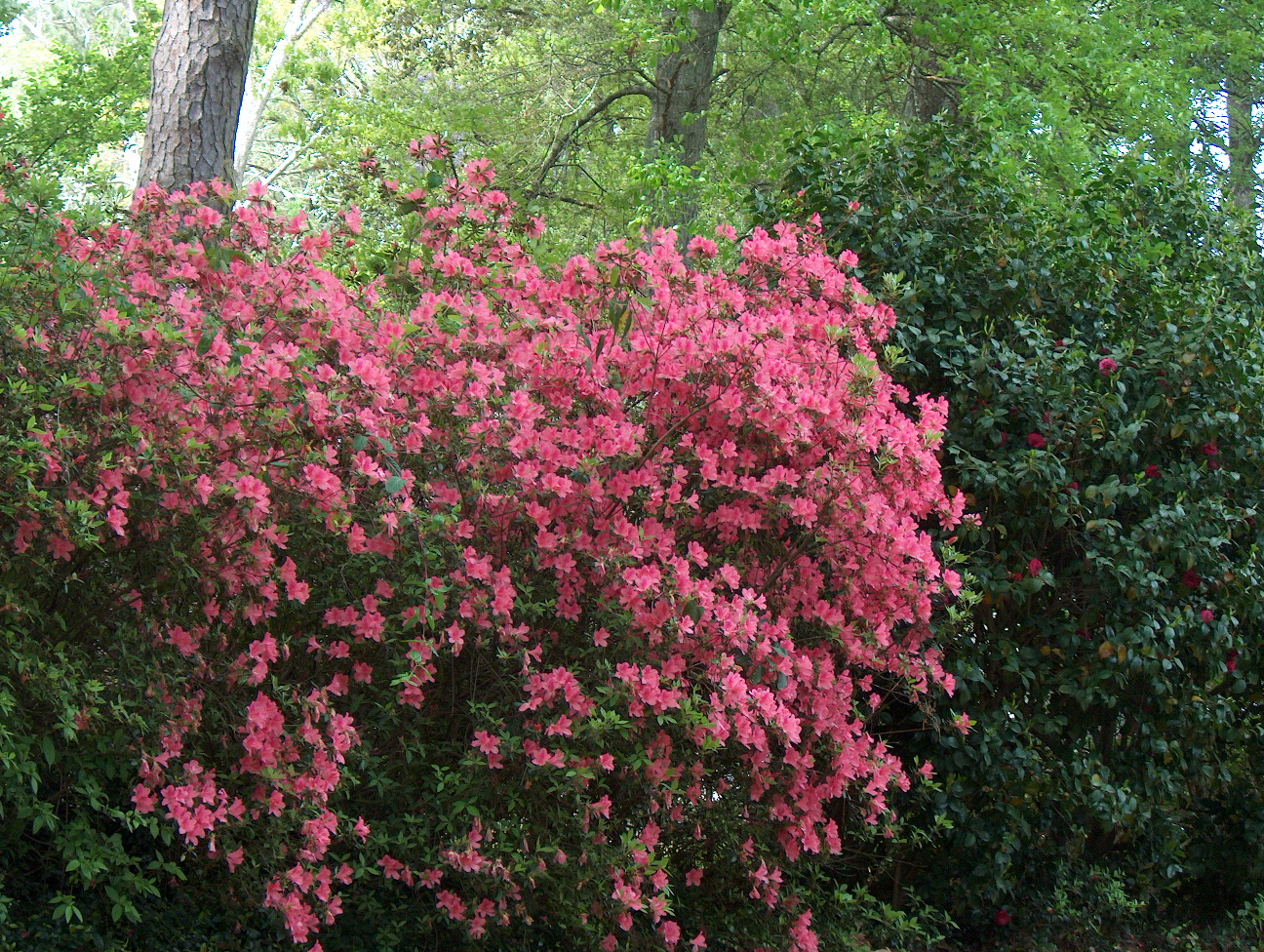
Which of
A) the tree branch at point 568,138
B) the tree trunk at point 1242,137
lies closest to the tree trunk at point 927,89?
the tree branch at point 568,138

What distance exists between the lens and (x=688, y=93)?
12461 millimetres

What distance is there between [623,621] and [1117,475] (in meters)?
2.63

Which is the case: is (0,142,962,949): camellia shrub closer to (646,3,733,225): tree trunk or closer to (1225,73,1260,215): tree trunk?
(646,3,733,225): tree trunk

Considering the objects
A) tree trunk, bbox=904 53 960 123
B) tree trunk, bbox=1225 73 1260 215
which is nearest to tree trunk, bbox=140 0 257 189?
tree trunk, bbox=904 53 960 123

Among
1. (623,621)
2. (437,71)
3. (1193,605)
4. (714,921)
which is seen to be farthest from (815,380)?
(437,71)

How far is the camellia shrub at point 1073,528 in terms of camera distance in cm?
493

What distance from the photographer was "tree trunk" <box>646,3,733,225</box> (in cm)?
1227

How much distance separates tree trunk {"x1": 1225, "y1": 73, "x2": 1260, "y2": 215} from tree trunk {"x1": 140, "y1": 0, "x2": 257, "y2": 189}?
1436cm

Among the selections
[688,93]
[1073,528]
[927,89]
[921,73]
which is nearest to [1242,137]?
[927,89]

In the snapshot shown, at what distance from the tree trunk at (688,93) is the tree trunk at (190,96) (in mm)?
5555

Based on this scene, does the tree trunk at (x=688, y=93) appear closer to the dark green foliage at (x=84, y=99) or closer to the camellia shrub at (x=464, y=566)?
the dark green foliage at (x=84, y=99)

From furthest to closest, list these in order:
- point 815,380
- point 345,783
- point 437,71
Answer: point 437,71, point 815,380, point 345,783

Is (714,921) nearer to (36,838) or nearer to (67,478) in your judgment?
(36,838)

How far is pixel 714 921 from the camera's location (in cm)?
425
